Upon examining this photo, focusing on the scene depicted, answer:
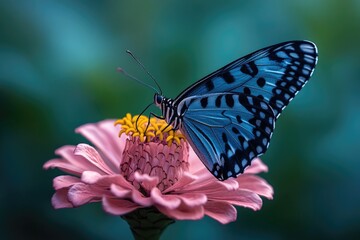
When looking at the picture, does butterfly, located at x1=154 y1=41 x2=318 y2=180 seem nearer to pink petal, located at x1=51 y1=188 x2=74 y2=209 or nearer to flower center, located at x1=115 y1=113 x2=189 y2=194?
flower center, located at x1=115 y1=113 x2=189 y2=194

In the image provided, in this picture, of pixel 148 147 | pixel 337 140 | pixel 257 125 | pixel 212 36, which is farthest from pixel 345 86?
pixel 148 147

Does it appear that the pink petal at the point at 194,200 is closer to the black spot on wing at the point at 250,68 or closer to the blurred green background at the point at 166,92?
the black spot on wing at the point at 250,68

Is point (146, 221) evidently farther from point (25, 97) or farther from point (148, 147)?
point (25, 97)

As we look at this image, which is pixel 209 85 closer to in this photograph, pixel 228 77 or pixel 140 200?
pixel 228 77

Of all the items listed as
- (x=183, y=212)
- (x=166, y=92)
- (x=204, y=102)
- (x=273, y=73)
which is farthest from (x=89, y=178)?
(x=166, y=92)

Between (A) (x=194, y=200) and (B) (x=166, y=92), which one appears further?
(B) (x=166, y=92)

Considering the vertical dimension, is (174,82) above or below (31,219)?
above
